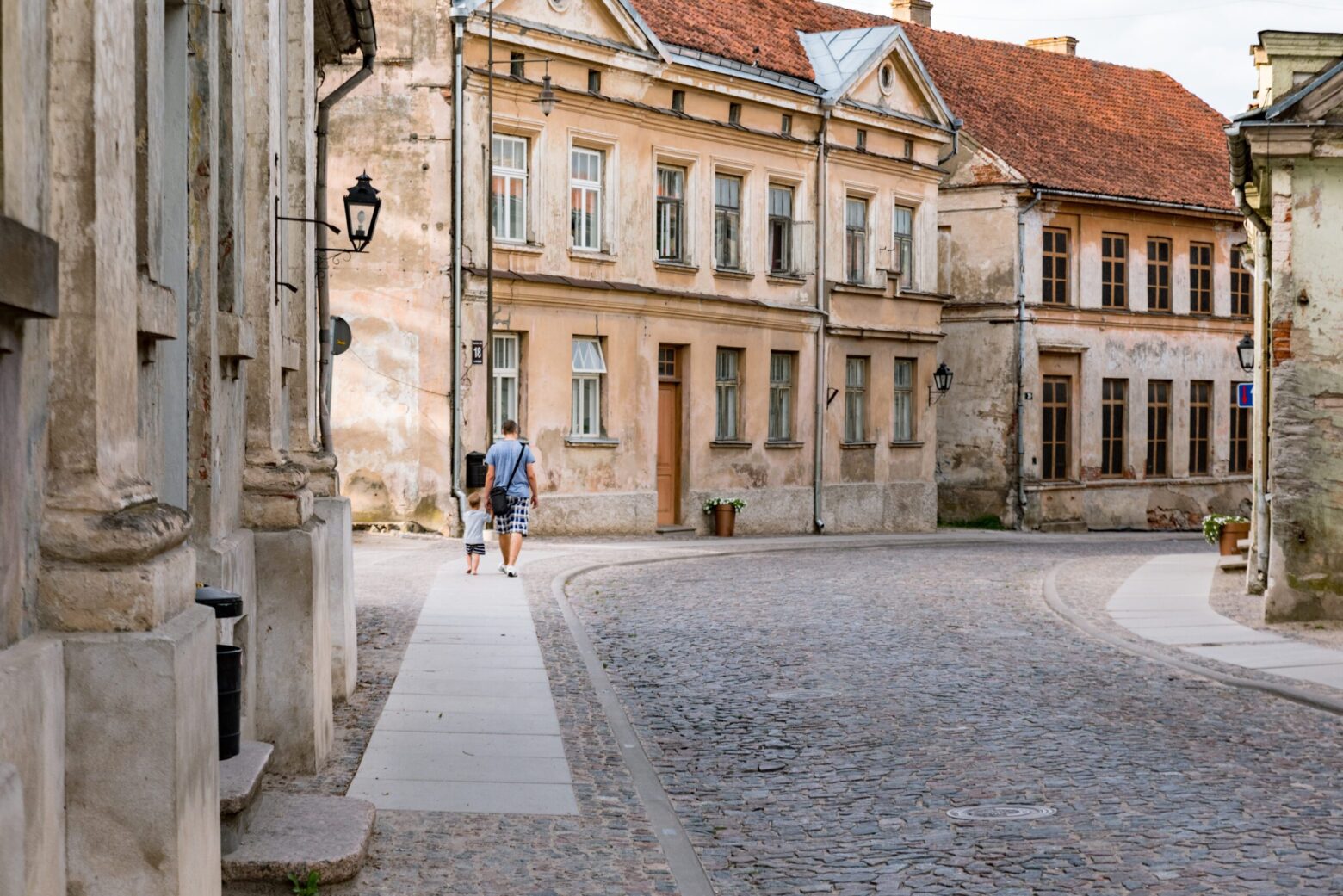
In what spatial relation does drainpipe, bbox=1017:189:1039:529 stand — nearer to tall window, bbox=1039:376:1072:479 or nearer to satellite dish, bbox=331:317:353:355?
tall window, bbox=1039:376:1072:479

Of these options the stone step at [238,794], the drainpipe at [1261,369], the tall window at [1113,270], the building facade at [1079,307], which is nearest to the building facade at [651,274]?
the building facade at [1079,307]

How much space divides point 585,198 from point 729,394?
16.9 feet

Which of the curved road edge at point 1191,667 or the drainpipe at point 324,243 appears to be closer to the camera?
the curved road edge at point 1191,667

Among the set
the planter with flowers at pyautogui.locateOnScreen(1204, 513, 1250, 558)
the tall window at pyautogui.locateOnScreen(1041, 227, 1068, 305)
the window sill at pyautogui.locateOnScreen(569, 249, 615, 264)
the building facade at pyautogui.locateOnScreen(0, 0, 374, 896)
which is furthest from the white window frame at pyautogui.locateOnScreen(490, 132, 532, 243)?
the building facade at pyautogui.locateOnScreen(0, 0, 374, 896)

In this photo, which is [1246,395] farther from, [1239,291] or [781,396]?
[1239,291]

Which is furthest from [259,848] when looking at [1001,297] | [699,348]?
[1001,297]

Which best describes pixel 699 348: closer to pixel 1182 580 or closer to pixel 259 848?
pixel 1182 580

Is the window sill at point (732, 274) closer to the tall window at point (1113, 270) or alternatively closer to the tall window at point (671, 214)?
the tall window at point (671, 214)

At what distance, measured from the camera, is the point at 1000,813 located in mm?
7742

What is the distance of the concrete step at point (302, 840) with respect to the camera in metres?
6.05

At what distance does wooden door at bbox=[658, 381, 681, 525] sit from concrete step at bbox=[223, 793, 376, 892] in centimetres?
2414

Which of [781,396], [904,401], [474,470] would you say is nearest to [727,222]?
[781,396]

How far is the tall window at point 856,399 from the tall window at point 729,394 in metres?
3.49

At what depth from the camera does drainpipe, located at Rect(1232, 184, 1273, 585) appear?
61.6 feet
